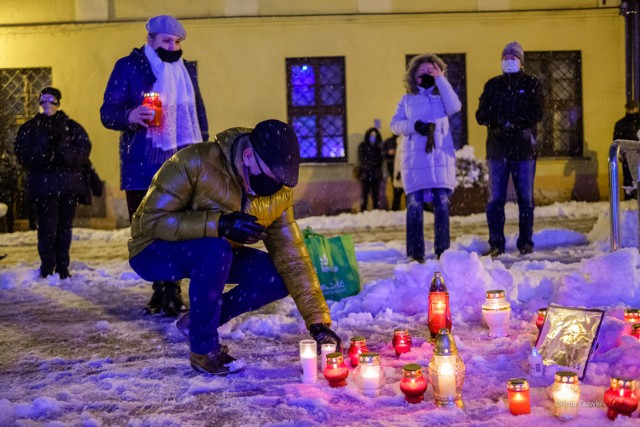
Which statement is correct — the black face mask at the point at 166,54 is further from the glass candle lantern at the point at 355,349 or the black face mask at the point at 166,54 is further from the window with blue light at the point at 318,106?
the window with blue light at the point at 318,106

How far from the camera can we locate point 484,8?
16719 mm

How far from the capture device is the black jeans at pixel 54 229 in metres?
7.55

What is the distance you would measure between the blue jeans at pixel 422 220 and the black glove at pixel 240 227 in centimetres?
410

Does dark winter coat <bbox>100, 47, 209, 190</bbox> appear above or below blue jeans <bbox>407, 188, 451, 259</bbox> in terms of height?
above

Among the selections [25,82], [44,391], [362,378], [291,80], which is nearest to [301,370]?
[362,378]

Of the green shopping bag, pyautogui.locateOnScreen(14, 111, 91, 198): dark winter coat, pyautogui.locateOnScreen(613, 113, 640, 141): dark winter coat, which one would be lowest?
the green shopping bag

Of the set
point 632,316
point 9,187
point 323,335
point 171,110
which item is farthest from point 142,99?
point 9,187

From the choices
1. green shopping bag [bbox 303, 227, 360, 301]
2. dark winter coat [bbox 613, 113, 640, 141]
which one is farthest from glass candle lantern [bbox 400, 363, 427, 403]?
dark winter coat [bbox 613, 113, 640, 141]

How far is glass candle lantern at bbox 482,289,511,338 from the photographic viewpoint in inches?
174

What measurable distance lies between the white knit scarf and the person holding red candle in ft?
4.36

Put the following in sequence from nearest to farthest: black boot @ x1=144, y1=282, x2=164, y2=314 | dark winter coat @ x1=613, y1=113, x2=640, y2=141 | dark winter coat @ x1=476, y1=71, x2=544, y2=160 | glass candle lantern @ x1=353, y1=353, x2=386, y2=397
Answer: glass candle lantern @ x1=353, y1=353, x2=386, y2=397
black boot @ x1=144, y1=282, x2=164, y2=314
dark winter coat @ x1=476, y1=71, x2=544, y2=160
dark winter coat @ x1=613, y1=113, x2=640, y2=141

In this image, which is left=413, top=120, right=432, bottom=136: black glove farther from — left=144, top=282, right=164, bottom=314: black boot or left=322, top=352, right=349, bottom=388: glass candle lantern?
left=322, top=352, right=349, bottom=388: glass candle lantern

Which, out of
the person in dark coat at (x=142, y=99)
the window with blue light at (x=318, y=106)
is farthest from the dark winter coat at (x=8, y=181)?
the person in dark coat at (x=142, y=99)

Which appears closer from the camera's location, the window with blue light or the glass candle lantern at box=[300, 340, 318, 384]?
the glass candle lantern at box=[300, 340, 318, 384]
